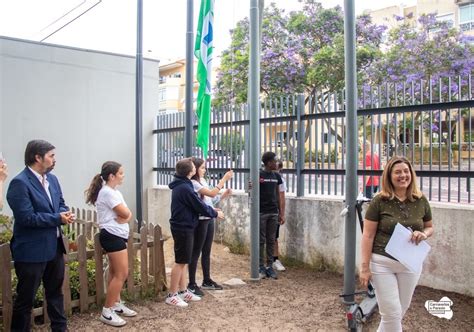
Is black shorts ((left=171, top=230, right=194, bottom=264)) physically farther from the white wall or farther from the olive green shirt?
the white wall

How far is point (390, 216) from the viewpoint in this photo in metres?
3.43

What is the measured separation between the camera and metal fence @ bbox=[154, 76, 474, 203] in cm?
517

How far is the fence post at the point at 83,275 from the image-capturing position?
4.53 m

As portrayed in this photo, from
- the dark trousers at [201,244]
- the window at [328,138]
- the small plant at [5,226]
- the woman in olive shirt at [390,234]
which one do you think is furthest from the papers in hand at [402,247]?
the small plant at [5,226]

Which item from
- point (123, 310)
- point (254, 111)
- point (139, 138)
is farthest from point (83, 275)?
point (139, 138)

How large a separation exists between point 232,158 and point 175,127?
208 cm

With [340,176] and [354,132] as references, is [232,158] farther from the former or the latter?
[354,132]

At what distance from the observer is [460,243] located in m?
5.00

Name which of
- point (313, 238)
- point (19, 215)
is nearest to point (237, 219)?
point (313, 238)

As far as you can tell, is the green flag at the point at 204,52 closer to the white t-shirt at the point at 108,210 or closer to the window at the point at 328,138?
the window at the point at 328,138

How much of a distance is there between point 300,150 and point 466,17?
92.2 ft

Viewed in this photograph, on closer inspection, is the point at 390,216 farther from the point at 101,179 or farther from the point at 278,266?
the point at 278,266

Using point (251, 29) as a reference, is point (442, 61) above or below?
above

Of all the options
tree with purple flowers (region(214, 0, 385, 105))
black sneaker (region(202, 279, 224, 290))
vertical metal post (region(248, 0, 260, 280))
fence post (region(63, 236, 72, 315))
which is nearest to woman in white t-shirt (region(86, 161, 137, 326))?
fence post (region(63, 236, 72, 315))
